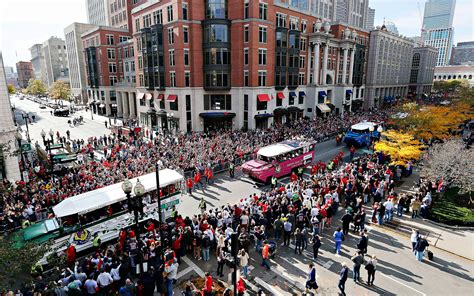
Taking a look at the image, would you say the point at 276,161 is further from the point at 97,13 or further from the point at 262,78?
the point at 97,13

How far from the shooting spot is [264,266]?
531 inches

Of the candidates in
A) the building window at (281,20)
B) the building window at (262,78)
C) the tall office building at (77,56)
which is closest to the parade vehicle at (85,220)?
the building window at (262,78)

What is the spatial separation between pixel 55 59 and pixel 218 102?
12878cm

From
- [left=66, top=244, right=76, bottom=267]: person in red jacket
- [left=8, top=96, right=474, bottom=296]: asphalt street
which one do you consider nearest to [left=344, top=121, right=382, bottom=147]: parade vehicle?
[left=8, top=96, right=474, bottom=296]: asphalt street

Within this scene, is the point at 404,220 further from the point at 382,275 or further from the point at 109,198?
the point at 109,198

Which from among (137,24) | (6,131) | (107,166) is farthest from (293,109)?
(6,131)

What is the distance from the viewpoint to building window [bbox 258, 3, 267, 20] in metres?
42.1

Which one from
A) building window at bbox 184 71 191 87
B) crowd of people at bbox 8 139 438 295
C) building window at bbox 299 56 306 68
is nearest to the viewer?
crowd of people at bbox 8 139 438 295

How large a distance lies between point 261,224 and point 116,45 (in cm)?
6655

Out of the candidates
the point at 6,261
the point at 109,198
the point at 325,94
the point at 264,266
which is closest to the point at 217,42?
the point at 325,94

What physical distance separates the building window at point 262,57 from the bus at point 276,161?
70.2 ft

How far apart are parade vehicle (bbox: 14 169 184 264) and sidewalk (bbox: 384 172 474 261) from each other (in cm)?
1513

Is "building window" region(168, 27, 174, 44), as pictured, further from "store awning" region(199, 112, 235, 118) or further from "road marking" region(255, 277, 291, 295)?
"road marking" region(255, 277, 291, 295)

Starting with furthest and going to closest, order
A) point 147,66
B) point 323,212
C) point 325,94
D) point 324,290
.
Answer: point 325,94 → point 147,66 → point 323,212 → point 324,290
